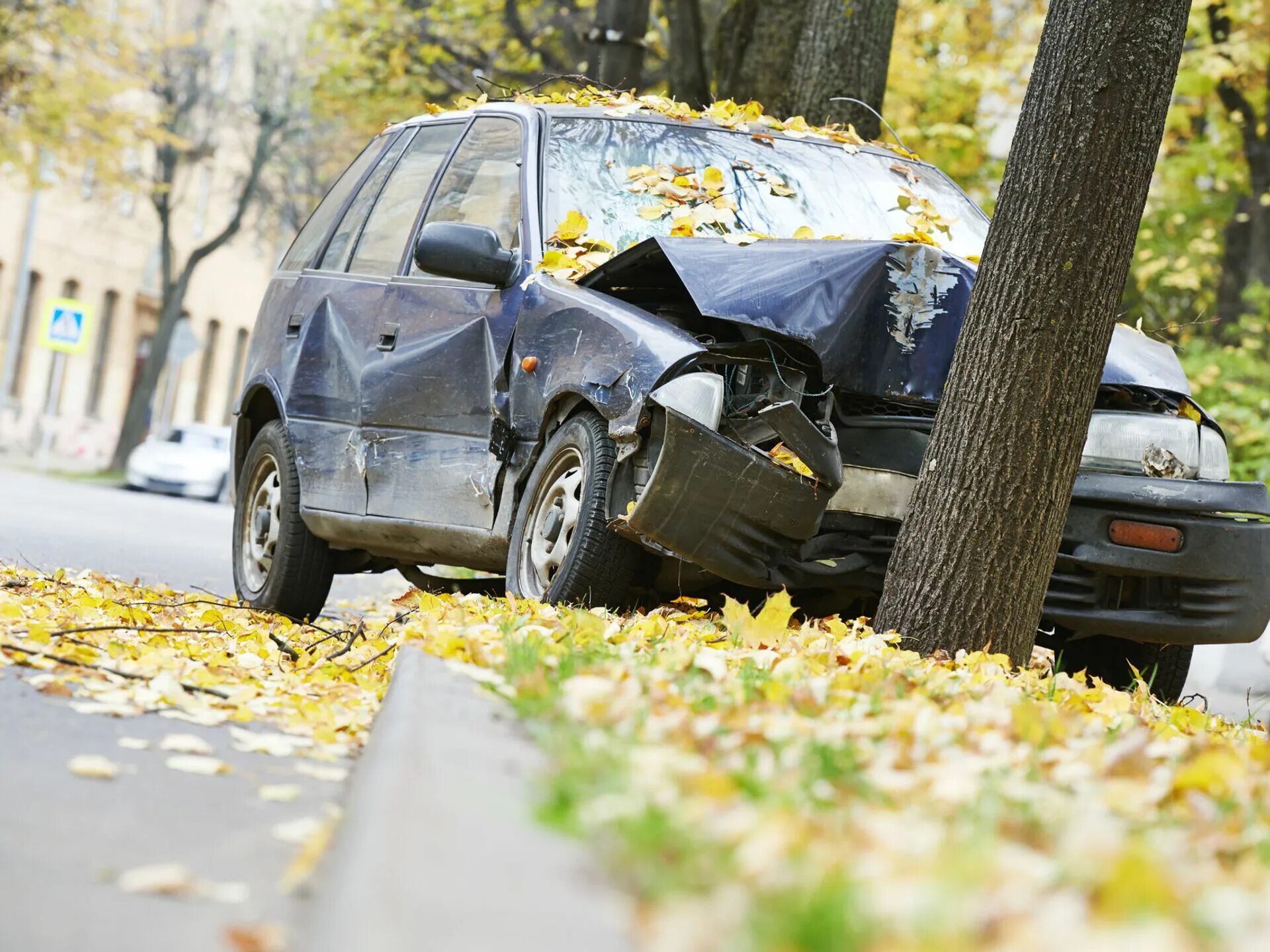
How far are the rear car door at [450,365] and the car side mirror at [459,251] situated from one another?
0.55 feet

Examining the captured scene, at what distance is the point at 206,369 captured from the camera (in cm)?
4988

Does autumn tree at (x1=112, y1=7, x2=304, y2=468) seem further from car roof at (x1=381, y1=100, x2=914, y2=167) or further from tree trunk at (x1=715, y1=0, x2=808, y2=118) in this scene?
car roof at (x1=381, y1=100, x2=914, y2=167)

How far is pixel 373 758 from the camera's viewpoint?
3.24 m

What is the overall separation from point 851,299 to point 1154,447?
1102 millimetres

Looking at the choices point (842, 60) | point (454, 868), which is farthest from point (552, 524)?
point (842, 60)

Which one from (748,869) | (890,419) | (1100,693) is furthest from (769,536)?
(748,869)

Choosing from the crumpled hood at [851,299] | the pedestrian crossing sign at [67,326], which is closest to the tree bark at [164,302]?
the pedestrian crossing sign at [67,326]

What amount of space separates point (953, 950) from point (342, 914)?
0.71 metres

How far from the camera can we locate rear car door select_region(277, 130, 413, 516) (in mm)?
7504

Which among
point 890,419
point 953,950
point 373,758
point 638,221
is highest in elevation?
point 638,221

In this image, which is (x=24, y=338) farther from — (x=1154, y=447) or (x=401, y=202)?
(x=1154, y=447)

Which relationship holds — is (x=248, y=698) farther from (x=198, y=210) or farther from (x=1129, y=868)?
(x=198, y=210)

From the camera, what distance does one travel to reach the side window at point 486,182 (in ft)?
23.3

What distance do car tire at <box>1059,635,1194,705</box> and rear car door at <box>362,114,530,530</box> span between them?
7.19 feet
